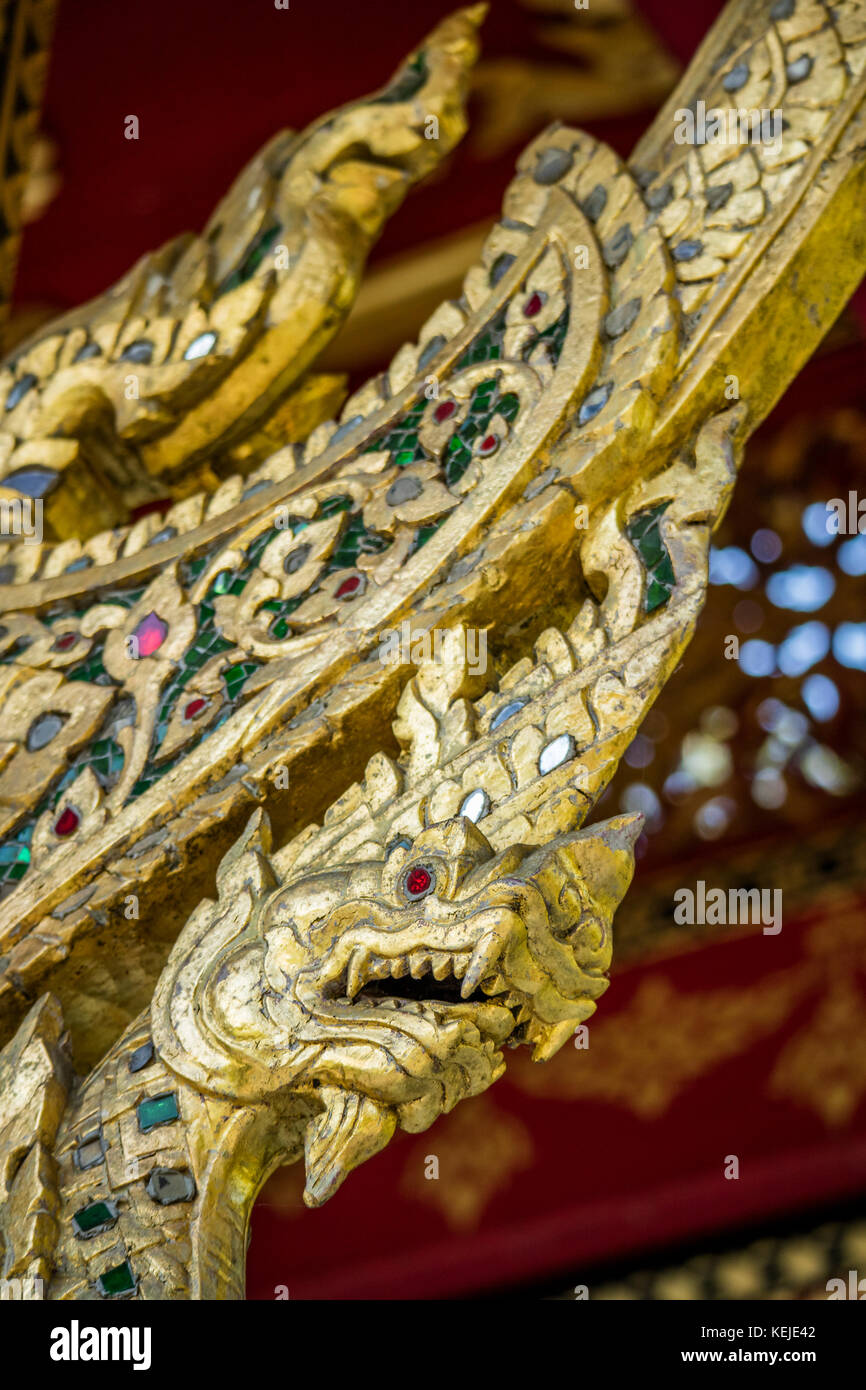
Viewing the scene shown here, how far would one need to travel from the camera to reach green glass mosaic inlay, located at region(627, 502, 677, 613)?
3.04 feet

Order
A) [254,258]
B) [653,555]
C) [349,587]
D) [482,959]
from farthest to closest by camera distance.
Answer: [254,258] < [349,587] < [653,555] < [482,959]

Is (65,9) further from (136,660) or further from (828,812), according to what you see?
(828,812)

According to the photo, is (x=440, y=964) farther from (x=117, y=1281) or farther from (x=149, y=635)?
(x=149, y=635)

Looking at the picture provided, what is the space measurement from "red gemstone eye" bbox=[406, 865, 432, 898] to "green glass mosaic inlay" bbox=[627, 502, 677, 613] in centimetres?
18

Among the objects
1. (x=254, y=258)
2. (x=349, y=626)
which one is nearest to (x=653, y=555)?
(x=349, y=626)

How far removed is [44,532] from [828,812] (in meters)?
1.69

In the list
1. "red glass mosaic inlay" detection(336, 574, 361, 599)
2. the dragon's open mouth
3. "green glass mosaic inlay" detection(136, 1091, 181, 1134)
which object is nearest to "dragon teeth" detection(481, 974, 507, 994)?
the dragon's open mouth

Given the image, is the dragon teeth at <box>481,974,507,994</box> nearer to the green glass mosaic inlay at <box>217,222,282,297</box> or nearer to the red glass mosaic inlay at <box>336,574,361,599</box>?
the red glass mosaic inlay at <box>336,574,361,599</box>

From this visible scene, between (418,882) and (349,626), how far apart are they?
0.74ft

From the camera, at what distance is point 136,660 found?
1138 millimetres

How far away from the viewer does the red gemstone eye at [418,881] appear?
838 millimetres

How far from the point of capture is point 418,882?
0.84 m

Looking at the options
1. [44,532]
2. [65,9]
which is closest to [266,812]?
[44,532]

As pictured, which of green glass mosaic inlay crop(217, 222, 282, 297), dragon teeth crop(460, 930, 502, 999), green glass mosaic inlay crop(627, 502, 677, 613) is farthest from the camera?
green glass mosaic inlay crop(217, 222, 282, 297)
